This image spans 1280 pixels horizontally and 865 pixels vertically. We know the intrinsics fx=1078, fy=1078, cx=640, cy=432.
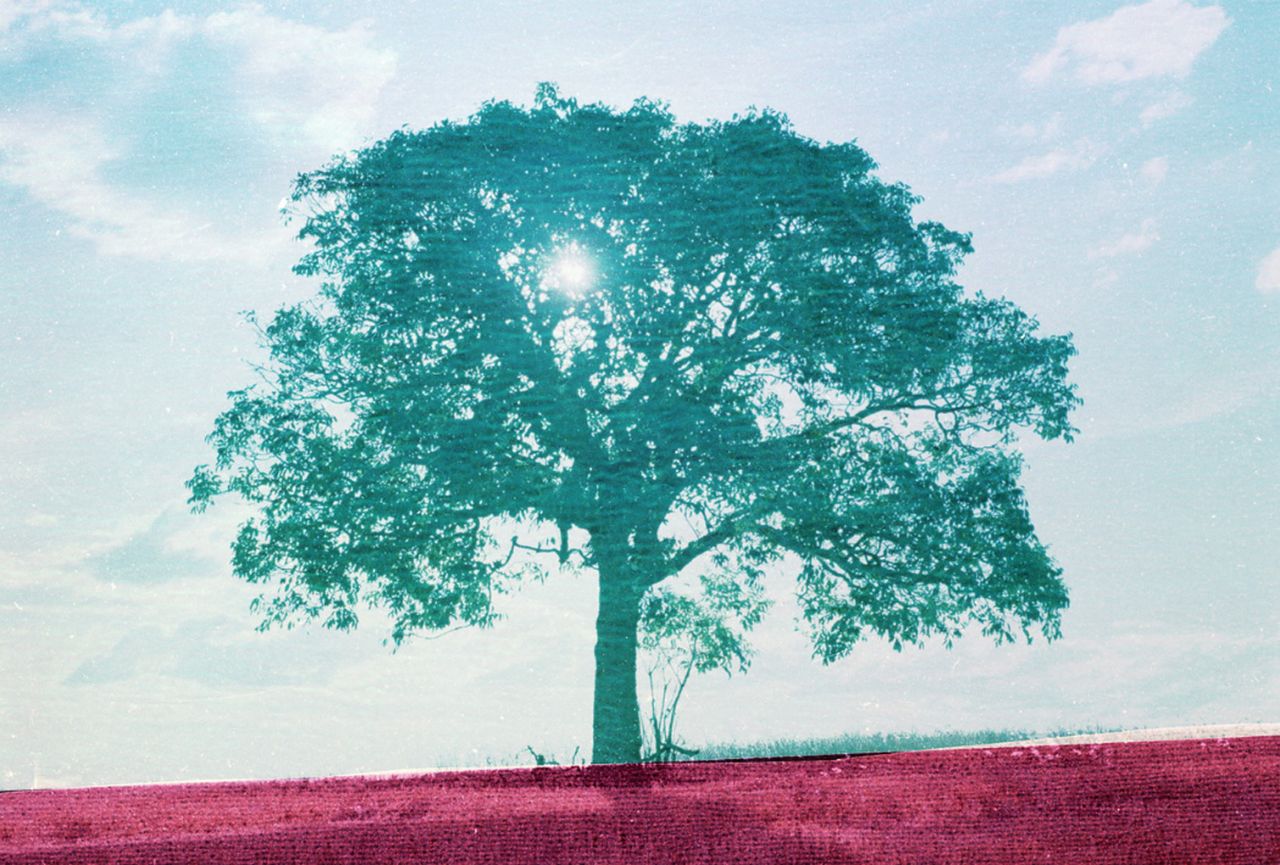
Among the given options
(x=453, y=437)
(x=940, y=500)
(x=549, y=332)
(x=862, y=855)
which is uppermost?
(x=549, y=332)

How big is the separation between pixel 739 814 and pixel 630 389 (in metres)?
1.51

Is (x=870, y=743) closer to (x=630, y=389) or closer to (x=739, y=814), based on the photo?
(x=739, y=814)

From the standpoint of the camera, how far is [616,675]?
3.18 m

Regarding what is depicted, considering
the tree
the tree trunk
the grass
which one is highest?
the tree

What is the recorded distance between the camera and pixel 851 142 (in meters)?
3.21

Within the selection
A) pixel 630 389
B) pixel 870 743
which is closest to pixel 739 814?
pixel 870 743

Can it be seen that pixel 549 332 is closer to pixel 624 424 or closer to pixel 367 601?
pixel 624 424

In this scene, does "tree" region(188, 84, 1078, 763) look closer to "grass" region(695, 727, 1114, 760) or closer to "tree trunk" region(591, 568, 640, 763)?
"tree trunk" region(591, 568, 640, 763)

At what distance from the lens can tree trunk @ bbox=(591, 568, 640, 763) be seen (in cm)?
312

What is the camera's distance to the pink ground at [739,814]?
201 centimetres

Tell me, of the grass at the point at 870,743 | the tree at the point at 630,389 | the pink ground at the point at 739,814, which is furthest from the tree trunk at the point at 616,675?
the pink ground at the point at 739,814

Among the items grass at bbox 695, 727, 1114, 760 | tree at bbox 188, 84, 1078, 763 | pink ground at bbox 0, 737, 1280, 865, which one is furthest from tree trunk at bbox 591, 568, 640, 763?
pink ground at bbox 0, 737, 1280, 865

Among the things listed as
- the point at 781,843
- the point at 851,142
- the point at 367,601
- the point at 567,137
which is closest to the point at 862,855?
the point at 781,843

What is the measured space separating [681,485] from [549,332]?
640 millimetres
